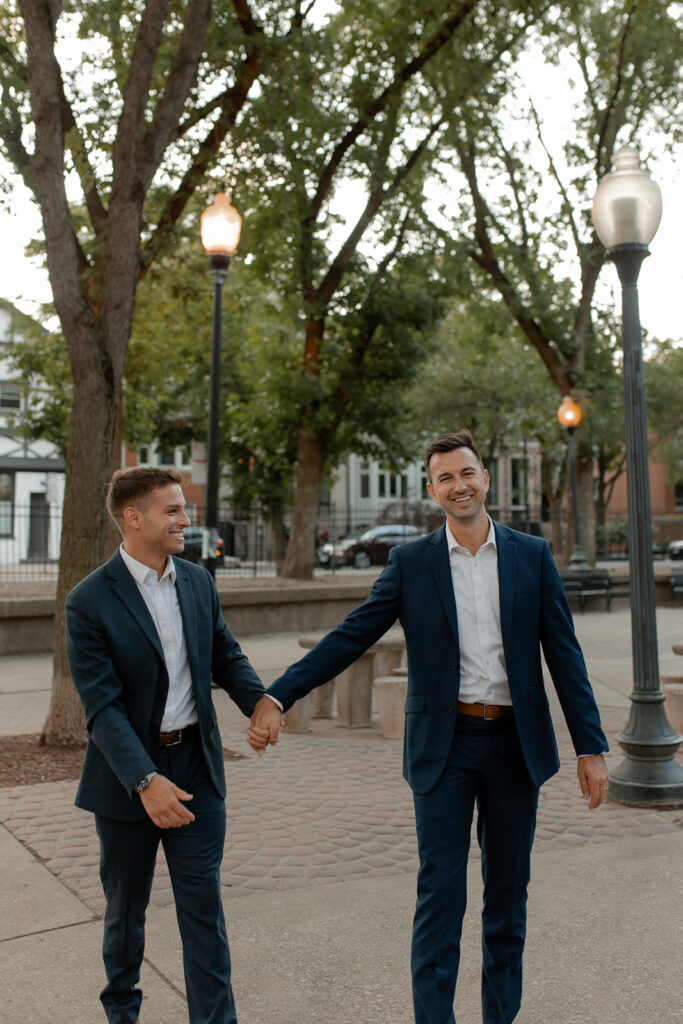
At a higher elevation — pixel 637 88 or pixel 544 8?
pixel 637 88

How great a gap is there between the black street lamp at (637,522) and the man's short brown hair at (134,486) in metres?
4.44

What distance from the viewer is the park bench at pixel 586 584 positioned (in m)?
21.2

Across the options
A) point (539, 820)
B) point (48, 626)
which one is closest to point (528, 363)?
point (48, 626)

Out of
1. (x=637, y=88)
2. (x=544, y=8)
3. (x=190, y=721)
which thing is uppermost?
(x=637, y=88)

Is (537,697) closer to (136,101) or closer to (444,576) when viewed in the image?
(444,576)

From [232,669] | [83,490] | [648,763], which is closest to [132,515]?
[232,669]

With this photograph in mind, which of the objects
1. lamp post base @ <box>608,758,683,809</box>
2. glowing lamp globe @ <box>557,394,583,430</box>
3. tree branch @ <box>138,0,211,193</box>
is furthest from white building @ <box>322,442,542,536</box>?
lamp post base @ <box>608,758,683,809</box>

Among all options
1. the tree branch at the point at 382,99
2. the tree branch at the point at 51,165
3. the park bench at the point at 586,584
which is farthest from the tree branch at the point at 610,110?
the tree branch at the point at 51,165

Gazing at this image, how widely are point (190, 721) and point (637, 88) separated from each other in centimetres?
2206

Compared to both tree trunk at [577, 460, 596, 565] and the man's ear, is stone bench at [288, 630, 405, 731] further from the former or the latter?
tree trunk at [577, 460, 596, 565]

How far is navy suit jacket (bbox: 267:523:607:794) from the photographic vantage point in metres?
3.15

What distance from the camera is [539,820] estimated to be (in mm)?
6062

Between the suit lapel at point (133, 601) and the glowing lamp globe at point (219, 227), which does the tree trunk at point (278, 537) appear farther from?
the suit lapel at point (133, 601)

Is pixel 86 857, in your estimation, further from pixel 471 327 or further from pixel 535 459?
pixel 535 459
